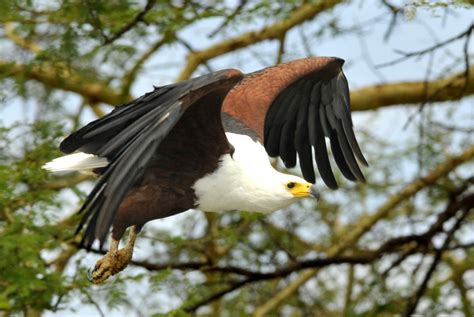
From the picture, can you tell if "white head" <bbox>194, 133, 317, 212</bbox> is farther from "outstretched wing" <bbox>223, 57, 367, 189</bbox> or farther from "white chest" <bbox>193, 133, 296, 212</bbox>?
"outstretched wing" <bbox>223, 57, 367, 189</bbox>

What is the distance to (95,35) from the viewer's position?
24.5 feet

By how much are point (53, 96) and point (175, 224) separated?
1417 mm

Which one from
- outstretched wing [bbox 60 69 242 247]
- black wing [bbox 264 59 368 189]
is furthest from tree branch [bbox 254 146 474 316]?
outstretched wing [bbox 60 69 242 247]

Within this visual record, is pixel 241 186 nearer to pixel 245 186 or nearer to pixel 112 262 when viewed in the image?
pixel 245 186

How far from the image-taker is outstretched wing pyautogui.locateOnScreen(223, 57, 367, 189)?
6703 mm

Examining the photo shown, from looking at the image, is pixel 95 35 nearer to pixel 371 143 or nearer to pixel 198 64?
pixel 198 64

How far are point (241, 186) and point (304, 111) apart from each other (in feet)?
5.36

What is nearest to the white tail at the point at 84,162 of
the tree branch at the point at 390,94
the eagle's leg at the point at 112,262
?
the eagle's leg at the point at 112,262

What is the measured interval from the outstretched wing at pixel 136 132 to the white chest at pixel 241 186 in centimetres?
13

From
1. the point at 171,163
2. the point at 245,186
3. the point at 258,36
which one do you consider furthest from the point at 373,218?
the point at 171,163

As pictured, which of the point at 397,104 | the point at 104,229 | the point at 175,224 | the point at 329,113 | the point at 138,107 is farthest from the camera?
the point at 397,104

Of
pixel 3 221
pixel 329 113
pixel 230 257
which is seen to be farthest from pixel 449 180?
pixel 3 221

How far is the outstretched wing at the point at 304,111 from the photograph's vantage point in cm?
670

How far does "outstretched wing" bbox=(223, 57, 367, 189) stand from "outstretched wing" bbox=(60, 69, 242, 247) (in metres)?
1.05
